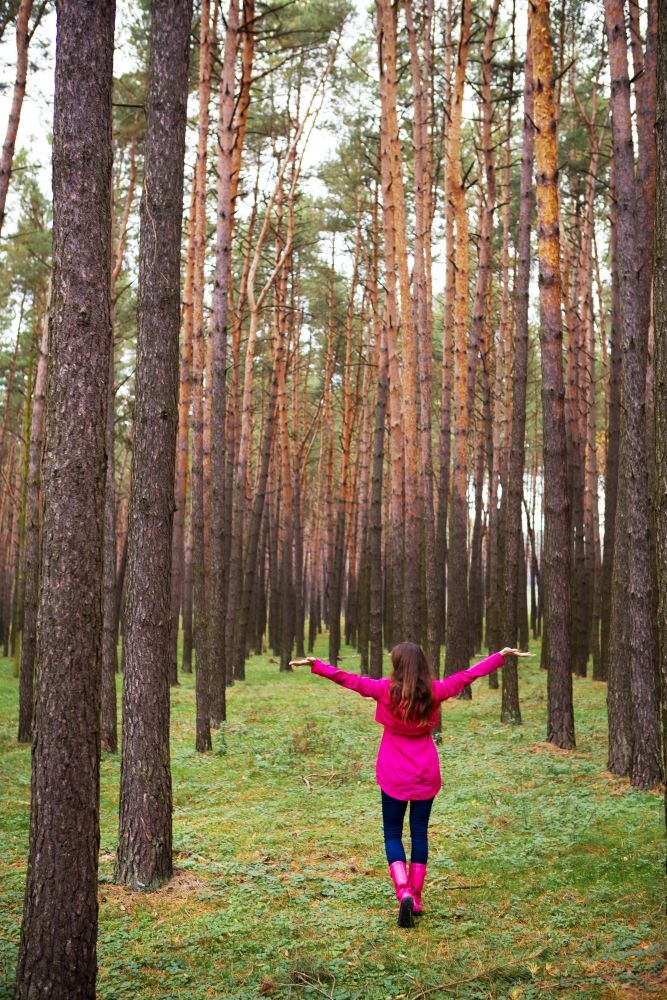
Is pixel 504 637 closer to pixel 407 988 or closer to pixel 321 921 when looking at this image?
pixel 321 921

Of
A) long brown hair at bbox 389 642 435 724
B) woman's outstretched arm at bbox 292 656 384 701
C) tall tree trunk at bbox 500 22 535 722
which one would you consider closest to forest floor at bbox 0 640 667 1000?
long brown hair at bbox 389 642 435 724

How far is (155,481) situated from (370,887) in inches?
117

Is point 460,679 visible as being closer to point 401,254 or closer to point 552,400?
point 552,400

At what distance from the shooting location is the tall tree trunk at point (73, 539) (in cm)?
359

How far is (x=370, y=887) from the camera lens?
543cm

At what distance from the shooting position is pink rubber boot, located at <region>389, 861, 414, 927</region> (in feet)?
15.5

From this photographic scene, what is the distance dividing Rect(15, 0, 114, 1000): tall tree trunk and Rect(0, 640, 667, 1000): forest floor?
601mm

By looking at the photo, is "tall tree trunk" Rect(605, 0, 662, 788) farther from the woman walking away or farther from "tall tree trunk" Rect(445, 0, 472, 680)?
"tall tree trunk" Rect(445, 0, 472, 680)

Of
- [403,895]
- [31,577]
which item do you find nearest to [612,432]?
[31,577]

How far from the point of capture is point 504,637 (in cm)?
1152

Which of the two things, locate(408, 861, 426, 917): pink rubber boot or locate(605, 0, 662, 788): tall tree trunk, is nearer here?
locate(408, 861, 426, 917): pink rubber boot

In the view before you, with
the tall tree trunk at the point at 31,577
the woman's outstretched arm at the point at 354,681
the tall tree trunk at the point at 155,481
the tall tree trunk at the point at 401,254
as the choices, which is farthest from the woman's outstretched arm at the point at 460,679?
the tall tree trunk at the point at 31,577

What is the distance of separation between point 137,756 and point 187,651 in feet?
51.0

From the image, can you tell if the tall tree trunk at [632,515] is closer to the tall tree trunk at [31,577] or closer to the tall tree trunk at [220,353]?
the tall tree trunk at [220,353]
